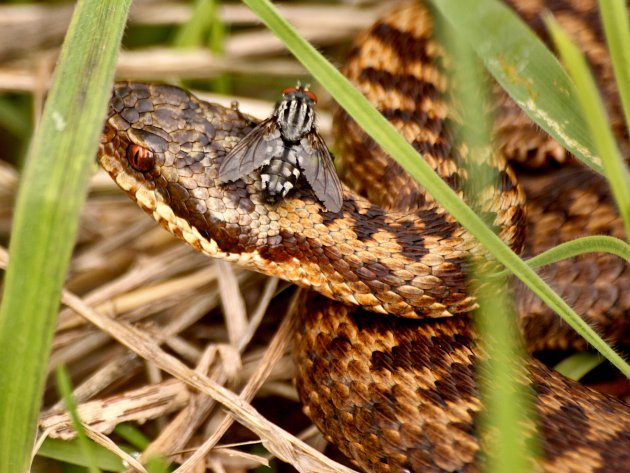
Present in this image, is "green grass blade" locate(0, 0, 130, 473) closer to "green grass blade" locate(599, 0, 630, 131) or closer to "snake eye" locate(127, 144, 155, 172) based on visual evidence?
"snake eye" locate(127, 144, 155, 172)

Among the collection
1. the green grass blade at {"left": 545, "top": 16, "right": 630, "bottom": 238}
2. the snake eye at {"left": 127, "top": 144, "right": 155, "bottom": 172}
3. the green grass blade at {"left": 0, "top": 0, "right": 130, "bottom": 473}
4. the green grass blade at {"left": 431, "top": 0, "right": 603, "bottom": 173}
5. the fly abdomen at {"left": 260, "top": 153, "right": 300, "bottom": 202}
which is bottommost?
the green grass blade at {"left": 0, "top": 0, "right": 130, "bottom": 473}

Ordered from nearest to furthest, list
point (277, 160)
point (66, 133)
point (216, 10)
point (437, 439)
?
point (66, 133)
point (437, 439)
point (277, 160)
point (216, 10)

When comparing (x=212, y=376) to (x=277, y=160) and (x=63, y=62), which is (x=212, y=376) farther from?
(x=63, y=62)

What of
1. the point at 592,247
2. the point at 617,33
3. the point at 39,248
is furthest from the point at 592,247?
the point at 39,248

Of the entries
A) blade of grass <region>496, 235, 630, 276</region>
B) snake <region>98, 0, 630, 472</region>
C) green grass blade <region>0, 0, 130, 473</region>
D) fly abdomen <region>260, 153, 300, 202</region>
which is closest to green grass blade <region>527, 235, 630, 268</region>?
blade of grass <region>496, 235, 630, 276</region>

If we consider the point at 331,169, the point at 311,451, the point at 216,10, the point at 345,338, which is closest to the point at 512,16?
the point at 331,169

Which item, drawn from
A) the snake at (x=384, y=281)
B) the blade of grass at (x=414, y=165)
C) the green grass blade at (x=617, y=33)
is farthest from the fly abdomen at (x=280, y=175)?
the green grass blade at (x=617, y=33)
